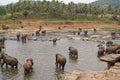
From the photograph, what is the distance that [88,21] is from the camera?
85625 mm

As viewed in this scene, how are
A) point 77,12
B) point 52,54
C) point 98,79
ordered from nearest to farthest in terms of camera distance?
point 98,79, point 52,54, point 77,12

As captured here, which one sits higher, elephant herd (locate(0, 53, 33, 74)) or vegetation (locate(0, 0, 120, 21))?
vegetation (locate(0, 0, 120, 21))

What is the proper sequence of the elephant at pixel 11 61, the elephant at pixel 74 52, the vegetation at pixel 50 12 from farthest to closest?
the vegetation at pixel 50 12 < the elephant at pixel 74 52 < the elephant at pixel 11 61

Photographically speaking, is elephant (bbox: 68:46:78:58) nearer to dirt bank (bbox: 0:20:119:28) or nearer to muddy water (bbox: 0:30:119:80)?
muddy water (bbox: 0:30:119:80)

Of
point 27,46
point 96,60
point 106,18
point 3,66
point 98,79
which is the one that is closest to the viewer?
point 98,79

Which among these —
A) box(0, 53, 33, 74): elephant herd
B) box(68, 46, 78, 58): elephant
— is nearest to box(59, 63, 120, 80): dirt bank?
box(0, 53, 33, 74): elephant herd

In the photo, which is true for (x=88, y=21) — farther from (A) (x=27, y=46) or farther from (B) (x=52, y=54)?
(B) (x=52, y=54)

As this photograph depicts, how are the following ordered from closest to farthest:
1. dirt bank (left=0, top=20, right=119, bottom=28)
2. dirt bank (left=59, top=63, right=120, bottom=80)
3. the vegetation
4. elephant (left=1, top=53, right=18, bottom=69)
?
1. dirt bank (left=59, top=63, right=120, bottom=80)
2. elephant (left=1, top=53, right=18, bottom=69)
3. dirt bank (left=0, top=20, right=119, bottom=28)
4. the vegetation

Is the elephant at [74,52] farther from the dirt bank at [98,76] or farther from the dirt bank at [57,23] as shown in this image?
the dirt bank at [57,23]

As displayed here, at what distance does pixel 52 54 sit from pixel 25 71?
10.1m

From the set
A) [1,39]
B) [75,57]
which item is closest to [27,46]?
[1,39]

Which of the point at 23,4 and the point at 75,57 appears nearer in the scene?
the point at 75,57

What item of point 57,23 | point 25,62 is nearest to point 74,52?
point 25,62

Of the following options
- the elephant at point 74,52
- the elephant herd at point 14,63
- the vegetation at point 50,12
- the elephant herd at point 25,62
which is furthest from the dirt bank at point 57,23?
the elephant herd at point 14,63
